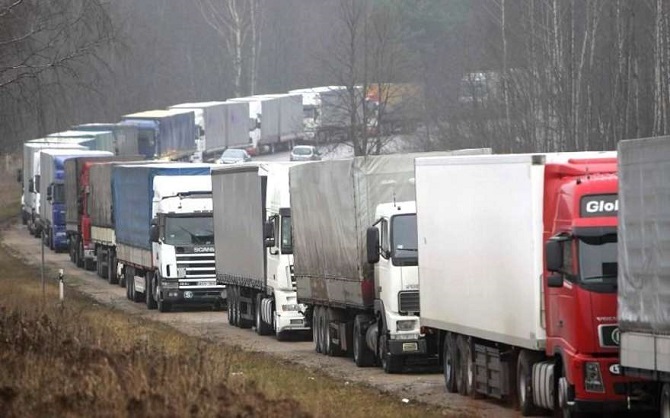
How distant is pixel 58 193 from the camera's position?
65000mm

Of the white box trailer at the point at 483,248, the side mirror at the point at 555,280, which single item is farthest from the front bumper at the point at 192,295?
the side mirror at the point at 555,280

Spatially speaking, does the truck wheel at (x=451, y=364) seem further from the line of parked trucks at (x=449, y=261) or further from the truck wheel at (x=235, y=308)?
the truck wheel at (x=235, y=308)

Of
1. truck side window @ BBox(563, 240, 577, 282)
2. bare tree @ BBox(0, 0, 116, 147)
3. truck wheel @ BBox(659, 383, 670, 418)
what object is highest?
bare tree @ BBox(0, 0, 116, 147)

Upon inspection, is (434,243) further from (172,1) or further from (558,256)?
(172,1)

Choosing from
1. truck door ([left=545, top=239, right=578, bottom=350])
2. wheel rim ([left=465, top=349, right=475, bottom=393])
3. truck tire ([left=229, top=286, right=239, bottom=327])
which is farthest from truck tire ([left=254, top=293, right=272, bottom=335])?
truck door ([left=545, top=239, right=578, bottom=350])

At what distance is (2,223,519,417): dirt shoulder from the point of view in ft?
66.0

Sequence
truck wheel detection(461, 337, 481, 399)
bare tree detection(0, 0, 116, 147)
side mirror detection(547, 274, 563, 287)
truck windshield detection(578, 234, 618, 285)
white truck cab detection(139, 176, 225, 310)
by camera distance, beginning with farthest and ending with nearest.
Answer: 1. white truck cab detection(139, 176, 225, 310)
2. bare tree detection(0, 0, 116, 147)
3. truck wheel detection(461, 337, 481, 399)
4. side mirror detection(547, 274, 563, 287)
5. truck windshield detection(578, 234, 618, 285)

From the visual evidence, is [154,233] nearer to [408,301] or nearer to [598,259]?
[408,301]

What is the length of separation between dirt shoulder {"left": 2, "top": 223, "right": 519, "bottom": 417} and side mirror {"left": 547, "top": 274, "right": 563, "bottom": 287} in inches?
61.5

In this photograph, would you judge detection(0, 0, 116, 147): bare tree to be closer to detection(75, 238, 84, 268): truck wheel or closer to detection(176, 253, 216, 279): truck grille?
detection(176, 253, 216, 279): truck grille

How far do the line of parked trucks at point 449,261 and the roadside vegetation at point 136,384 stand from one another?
1325mm

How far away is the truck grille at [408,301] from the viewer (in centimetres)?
2417

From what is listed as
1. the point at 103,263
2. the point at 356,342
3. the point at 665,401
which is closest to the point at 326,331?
the point at 356,342

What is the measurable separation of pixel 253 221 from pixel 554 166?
53.9ft
